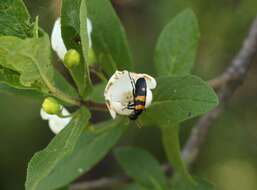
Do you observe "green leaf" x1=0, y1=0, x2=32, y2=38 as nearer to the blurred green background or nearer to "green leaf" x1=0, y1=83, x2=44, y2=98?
"green leaf" x1=0, y1=83, x2=44, y2=98

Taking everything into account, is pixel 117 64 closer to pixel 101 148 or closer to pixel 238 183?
pixel 101 148

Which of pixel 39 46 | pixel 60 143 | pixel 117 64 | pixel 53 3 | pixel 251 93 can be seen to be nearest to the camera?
pixel 39 46

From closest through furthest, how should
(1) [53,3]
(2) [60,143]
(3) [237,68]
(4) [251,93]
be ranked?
(2) [60,143]
(3) [237,68]
(1) [53,3]
(4) [251,93]

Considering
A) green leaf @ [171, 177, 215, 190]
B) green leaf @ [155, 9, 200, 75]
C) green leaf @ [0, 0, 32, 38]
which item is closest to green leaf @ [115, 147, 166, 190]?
green leaf @ [171, 177, 215, 190]

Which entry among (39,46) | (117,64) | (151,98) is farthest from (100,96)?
(39,46)

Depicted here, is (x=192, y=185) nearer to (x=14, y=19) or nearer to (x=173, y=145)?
(x=173, y=145)

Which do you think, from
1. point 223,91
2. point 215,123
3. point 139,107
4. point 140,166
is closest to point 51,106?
point 139,107
